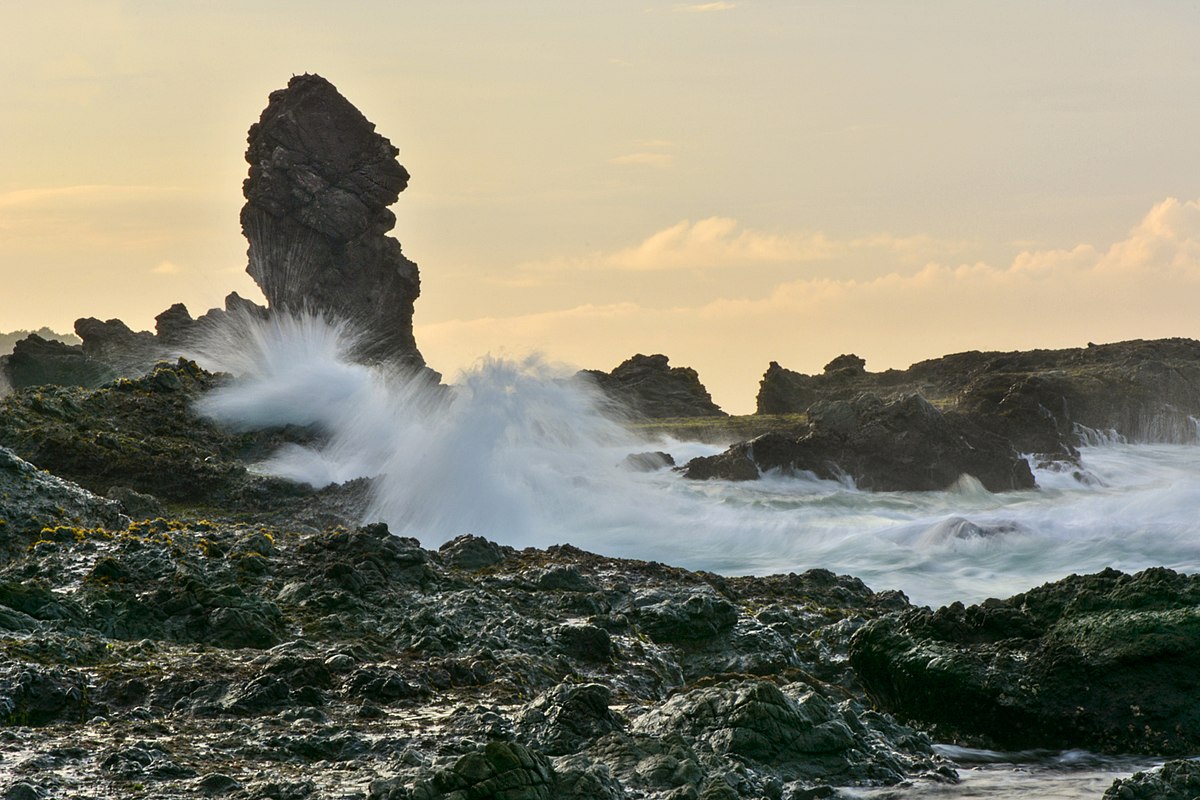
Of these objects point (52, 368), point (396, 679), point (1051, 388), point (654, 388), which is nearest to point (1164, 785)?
point (396, 679)

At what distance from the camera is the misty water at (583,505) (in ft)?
71.5

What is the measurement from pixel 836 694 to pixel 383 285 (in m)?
36.8

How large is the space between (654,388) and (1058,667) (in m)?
51.6

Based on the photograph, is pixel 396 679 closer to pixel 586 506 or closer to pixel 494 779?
pixel 494 779

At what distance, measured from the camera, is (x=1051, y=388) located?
4562 centimetres

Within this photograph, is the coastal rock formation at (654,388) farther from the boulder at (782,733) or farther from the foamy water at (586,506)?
the boulder at (782,733)

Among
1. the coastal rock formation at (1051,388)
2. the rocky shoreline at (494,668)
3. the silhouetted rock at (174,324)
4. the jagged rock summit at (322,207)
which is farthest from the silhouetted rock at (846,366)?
the rocky shoreline at (494,668)

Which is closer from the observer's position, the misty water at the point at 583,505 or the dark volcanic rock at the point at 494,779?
the dark volcanic rock at the point at 494,779

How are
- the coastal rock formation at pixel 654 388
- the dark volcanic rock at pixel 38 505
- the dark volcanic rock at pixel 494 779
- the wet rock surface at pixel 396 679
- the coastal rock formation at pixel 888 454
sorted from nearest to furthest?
the dark volcanic rock at pixel 494 779, the wet rock surface at pixel 396 679, the dark volcanic rock at pixel 38 505, the coastal rock formation at pixel 888 454, the coastal rock formation at pixel 654 388

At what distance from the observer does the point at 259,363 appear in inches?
1085

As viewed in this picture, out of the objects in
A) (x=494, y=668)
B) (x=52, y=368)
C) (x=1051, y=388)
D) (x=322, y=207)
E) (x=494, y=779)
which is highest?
(x=322, y=207)

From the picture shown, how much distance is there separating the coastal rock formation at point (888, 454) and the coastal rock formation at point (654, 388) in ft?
72.7

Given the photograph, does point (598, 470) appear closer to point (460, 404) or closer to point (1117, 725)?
point (460, 404)

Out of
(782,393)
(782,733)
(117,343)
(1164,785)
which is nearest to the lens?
(1164,785)
